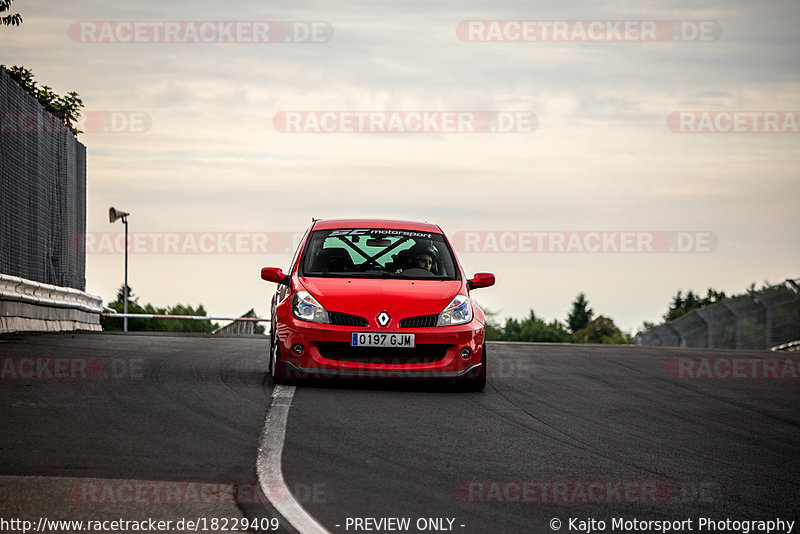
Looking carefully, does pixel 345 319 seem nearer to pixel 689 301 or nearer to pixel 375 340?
pixel 375 340

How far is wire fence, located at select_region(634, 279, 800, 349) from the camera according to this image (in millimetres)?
26109

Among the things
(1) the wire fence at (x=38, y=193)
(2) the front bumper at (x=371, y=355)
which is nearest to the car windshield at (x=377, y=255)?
(2) the front bumper at (x=371, y=355)

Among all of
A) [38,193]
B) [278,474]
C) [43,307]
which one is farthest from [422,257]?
[38,193]

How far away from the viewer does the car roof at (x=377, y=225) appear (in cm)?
1194

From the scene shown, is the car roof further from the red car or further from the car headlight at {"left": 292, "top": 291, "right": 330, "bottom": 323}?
the car headlight at {"left": 292, "top": 291, "right": 330, "bottom": 323}

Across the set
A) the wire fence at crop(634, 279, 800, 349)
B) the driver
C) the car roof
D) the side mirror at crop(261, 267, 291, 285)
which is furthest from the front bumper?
the wire fence at crop(634, 279, 800, 349)

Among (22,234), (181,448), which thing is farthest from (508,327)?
(181,448)

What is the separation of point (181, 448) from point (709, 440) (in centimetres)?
373

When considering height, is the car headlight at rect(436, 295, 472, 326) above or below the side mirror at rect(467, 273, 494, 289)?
below

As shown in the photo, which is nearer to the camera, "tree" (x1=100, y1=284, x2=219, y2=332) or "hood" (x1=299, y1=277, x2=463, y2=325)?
"hood" (x1=299, y1=277, x2=463, y2=325)

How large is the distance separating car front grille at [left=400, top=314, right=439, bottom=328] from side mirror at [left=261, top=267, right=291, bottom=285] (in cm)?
153

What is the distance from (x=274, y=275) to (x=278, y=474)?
5.15 metres

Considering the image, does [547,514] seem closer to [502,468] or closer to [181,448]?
[502,468]

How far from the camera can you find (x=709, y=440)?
7.86 metres
